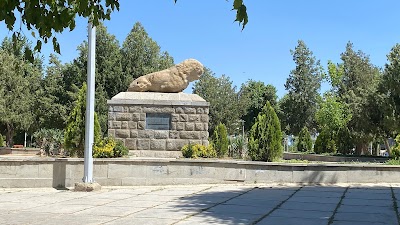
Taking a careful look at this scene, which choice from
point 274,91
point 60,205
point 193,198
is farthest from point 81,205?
point 274,91

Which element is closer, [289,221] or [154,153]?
[289,221]

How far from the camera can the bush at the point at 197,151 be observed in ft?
50.5

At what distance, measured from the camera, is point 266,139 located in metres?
14.7

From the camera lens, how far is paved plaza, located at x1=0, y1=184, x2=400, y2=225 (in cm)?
761

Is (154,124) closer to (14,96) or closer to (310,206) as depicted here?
(310,206)

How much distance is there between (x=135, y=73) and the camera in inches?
1318

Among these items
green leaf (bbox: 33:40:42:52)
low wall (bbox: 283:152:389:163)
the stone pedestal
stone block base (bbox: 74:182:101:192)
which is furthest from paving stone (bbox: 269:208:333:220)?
low wall (bbox: 283:152:389:163)

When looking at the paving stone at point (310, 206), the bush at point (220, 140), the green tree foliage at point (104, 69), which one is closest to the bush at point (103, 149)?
the paving stone at point (310, 206)

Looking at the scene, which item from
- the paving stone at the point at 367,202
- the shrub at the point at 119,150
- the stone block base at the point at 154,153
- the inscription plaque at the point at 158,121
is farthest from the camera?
the inscription plaque at the point at 158,121

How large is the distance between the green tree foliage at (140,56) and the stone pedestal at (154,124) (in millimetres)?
16401

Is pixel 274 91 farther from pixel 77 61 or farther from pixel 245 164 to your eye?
pixel 245 164

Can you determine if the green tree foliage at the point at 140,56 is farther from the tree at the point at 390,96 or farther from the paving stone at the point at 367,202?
the paving stone at the point at 367,202

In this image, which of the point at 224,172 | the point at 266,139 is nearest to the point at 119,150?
the point at 224,172

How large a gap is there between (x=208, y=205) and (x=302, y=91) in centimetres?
5189
